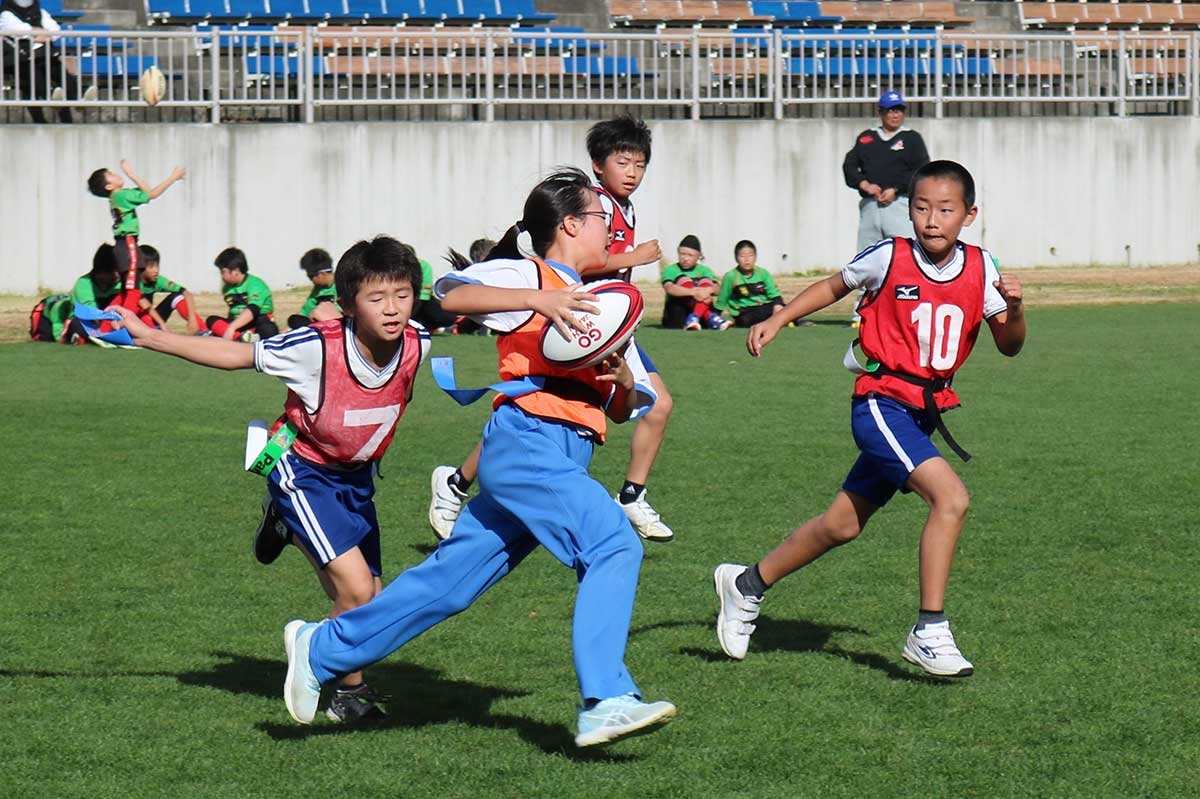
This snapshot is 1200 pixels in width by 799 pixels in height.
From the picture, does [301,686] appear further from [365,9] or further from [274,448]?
[365,9]

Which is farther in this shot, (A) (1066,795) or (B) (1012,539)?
(B) (1012,539)

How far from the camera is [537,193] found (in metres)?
4.76

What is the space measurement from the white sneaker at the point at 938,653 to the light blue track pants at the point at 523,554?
118 cm

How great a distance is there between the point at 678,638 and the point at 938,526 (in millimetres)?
1075

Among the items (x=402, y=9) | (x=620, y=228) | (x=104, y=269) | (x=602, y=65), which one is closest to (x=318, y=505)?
(x=620, y=228)

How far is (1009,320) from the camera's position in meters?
5.56

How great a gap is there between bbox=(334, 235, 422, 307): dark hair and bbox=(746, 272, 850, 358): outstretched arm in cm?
129

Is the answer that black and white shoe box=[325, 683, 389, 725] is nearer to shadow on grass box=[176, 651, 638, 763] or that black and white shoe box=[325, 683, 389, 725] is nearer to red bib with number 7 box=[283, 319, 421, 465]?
shadow on grass box=[176, 651, 638, 763]

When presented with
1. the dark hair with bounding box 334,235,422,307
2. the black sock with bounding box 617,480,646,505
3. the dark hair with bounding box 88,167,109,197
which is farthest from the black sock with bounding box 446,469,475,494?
the dark hair with bounding box 88,167,109,197

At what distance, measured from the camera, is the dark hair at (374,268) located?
184 inches

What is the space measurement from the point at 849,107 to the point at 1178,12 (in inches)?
417

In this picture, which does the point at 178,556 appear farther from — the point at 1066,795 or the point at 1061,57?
the point at 1061,57

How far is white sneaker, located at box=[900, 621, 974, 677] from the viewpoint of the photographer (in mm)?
5180

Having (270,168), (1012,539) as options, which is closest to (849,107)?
(270,168)
